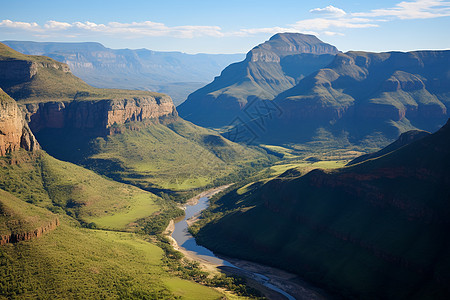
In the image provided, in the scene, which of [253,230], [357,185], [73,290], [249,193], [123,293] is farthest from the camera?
[249,193]

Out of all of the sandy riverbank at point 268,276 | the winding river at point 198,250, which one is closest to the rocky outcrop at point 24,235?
the sandy riverbank at point 268,276

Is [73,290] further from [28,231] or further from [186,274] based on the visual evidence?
[186,274]

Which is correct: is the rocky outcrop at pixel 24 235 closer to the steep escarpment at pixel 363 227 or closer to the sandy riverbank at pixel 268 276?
the sandy riverbank at pixel 268 276

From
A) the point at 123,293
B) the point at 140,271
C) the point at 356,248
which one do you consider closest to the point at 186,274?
the point at 140,271

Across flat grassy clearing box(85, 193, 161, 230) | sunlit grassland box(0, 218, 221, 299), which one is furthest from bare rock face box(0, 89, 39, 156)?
sunlit grassland box(0, 218, 221, 299)

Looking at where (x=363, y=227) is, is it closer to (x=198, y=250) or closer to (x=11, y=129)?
(x=198, y=250)

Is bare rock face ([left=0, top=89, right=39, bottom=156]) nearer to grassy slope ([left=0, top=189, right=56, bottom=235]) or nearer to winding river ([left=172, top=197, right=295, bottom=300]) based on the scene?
grassy slope ([left=0, top=189, right=56, bottom=235])
